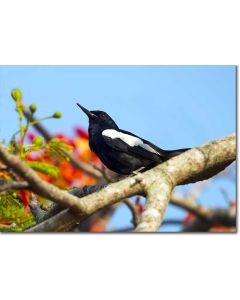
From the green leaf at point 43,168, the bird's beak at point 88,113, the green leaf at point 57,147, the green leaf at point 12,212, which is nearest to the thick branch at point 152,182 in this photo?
the green leaf at point 43,168

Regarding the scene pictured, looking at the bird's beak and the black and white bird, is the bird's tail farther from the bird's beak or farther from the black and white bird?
the bird's beak

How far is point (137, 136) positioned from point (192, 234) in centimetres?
72

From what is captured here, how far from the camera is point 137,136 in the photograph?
3371 millimetres

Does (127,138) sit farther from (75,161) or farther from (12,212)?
(12,212)

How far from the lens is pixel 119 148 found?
11.6 feet

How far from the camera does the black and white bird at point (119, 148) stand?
3379mm

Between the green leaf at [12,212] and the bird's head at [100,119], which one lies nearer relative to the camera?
the green leaf at [12,212]

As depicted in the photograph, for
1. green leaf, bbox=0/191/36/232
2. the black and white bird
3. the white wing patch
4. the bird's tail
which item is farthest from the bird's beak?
green leaf, bbox=0/191/36/232

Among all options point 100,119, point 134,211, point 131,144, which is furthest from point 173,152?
point 100,119

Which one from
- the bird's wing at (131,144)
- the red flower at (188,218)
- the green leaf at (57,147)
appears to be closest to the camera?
the green leaf at (57,147)

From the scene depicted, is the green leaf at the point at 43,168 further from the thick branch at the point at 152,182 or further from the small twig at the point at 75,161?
the small twig at the point at 75,161

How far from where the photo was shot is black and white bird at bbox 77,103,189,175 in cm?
338
